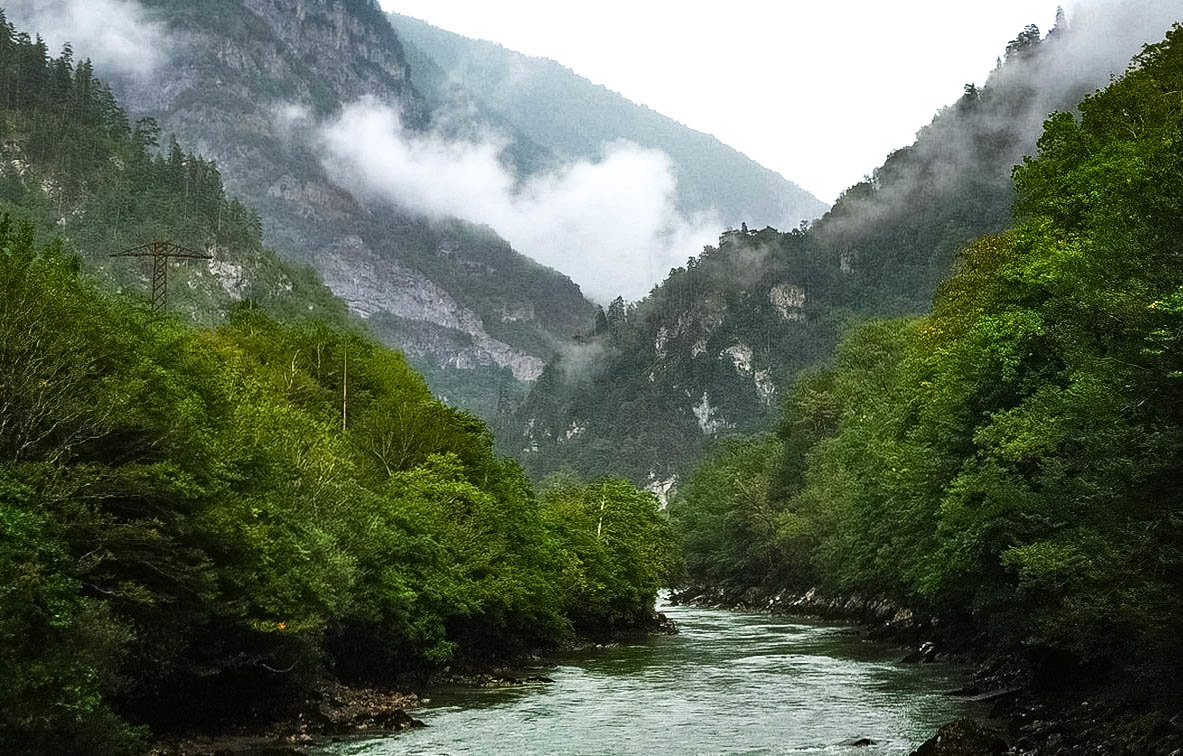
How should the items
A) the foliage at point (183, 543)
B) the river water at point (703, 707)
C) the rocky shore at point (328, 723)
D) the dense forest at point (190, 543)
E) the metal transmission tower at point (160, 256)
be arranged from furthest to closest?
1. the metal transmission tower at point (160, 256)
2. the river water at point (703, 707)
3. the rocky shore at point (328, 723)
4. the dense forest at point (190, 543)
5. the foliage at point (183, 543)

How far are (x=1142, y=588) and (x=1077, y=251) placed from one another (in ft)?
61.1

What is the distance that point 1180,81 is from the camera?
51812mm

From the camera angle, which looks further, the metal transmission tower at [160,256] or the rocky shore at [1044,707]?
the metal transmission tower at [160,256]

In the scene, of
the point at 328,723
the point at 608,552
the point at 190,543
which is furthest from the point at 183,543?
the point at 608,552

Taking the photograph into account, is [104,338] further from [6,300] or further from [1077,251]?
[1077,251]

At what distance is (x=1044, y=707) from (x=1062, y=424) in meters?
10.4

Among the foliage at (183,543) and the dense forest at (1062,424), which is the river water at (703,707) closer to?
the foliage at (183,543)

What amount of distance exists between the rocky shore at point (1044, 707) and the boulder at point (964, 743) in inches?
1.1

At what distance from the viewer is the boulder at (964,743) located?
3188 cm

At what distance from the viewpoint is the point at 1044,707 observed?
39656 mm

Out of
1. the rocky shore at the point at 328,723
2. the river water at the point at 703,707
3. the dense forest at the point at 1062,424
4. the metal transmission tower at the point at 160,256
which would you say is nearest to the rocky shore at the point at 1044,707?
the dense forest at the point at 1062,424

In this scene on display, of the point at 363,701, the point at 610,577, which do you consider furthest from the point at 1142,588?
the point at 610,577

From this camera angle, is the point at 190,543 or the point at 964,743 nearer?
the point at 964,743

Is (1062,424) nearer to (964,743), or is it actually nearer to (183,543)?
(964,743)
